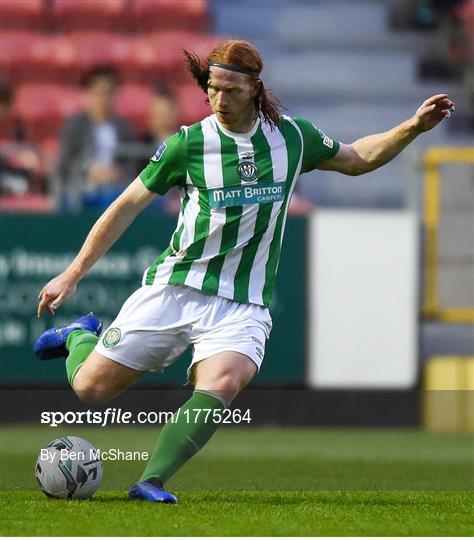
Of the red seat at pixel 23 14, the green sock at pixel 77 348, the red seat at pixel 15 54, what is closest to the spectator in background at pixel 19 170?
the red seat at pixel 15 54

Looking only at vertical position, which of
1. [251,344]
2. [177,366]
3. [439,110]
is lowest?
[177,366]

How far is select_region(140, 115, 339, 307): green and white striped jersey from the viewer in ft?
20.8

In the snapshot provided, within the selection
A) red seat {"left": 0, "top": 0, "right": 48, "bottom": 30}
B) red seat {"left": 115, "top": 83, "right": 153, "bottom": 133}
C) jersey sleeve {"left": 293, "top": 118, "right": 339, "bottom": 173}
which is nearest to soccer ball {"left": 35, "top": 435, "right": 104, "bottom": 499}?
jersey sleeve {"left": 293, "top": 118, "right": 339, "bottom": 173}

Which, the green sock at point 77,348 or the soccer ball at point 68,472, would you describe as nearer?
the soccer ball at point 68,472

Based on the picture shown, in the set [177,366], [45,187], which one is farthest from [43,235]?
[177,366]

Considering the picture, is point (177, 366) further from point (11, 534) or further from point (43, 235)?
point (11, 534)

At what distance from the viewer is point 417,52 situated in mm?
16672

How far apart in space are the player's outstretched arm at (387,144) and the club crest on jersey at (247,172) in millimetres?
432

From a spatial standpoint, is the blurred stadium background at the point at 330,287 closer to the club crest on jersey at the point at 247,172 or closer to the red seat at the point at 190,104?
the red seat at the point at 190,104

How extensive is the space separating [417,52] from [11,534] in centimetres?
1249

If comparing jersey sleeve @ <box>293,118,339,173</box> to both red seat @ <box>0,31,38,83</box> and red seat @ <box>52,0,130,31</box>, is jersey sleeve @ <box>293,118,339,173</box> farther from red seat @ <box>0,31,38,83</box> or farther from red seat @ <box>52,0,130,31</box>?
red seat @ <box>52,0,130,31</box>

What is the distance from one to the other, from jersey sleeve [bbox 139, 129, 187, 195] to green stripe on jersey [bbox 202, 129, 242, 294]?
0.60ft

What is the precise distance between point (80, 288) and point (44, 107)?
3.89 metres

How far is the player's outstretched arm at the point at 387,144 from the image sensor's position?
646 cm
